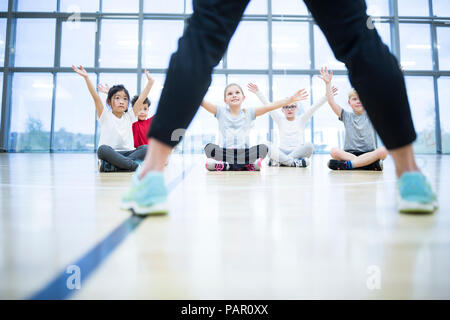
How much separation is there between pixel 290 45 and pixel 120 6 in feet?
10.8

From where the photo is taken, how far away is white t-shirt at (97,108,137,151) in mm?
1930

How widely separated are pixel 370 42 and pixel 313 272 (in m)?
0.47

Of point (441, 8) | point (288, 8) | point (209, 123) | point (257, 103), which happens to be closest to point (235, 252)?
point (209, 123)

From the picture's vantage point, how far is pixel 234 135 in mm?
2139

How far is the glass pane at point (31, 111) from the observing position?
217 inches

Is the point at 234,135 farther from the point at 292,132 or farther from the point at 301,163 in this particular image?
the point at 292,132

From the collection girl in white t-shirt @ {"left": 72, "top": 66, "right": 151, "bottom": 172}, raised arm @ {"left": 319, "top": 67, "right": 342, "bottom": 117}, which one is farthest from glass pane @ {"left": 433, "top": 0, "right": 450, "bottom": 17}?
girl in white t-shirt @ {"left": 72, "top": 66, "right": 151, "bottom": 172}

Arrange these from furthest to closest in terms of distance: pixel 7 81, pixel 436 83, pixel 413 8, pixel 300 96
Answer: pixel 413 8
pixel 436 83
pixel 7 81
pixel 300 96

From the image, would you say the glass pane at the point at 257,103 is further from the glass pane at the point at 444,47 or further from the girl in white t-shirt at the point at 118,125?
the girl in white t-shirt at the point at 118,125

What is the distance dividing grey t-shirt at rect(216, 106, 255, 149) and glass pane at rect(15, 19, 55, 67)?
4.92 metres

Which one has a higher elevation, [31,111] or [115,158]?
[31,111]

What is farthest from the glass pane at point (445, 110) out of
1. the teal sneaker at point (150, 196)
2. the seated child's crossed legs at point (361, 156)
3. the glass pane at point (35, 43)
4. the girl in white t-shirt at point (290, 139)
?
the glass pane at point (35, 43)

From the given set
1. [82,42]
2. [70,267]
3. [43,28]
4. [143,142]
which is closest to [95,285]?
[70,267]
